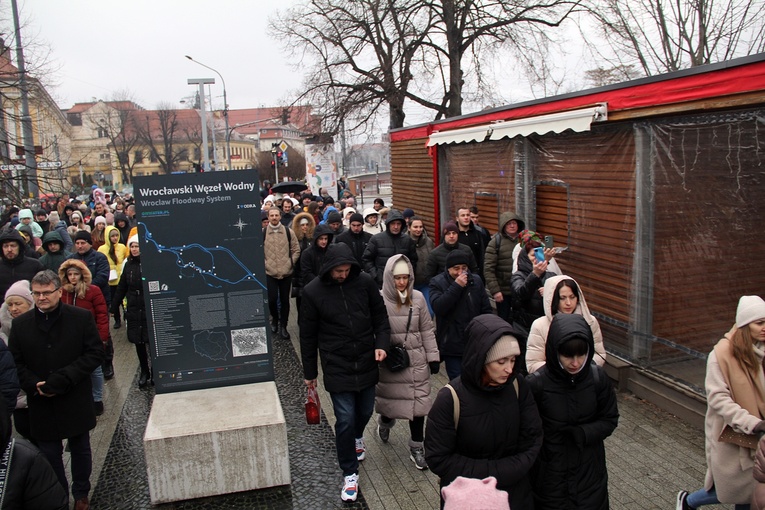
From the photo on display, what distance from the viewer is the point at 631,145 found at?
695cm

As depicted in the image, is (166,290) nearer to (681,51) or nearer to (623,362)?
(623,362)

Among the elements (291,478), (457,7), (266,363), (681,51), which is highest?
(457,7)

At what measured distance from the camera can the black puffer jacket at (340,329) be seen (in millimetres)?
4965

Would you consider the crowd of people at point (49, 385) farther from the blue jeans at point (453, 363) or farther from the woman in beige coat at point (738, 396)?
the woman in beige coat at point (738, 396)

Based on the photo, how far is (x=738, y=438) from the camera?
12.3 feet

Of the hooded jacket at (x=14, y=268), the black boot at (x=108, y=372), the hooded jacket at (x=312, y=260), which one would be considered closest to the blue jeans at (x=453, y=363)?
the hooded jacket at (x=312, y=260)

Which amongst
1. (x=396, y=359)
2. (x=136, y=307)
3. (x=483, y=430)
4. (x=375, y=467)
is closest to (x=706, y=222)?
(x=396, y=359)

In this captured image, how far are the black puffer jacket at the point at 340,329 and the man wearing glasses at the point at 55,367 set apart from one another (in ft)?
5.28

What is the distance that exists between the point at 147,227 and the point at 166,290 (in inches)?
21.4

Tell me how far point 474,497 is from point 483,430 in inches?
39.0

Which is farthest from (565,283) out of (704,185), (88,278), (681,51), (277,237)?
(681,51)

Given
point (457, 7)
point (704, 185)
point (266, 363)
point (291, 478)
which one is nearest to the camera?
point (291, 478)

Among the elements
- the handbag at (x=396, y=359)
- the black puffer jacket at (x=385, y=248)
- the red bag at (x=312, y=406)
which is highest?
the black puffer jacket at (x=385, y=248)

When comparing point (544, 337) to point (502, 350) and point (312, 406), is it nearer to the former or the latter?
point (502, 350)
